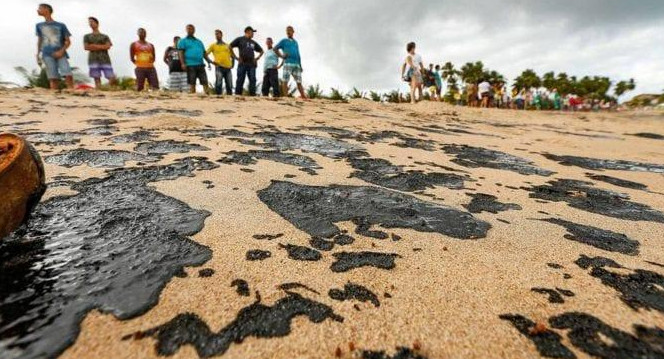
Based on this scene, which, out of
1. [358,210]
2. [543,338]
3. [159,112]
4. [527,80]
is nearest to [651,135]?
[358,210]

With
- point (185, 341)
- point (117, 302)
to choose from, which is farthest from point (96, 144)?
point (185, 341)

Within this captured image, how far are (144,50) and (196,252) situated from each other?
6808mm

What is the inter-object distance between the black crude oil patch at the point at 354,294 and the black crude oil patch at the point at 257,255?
31 centimetres

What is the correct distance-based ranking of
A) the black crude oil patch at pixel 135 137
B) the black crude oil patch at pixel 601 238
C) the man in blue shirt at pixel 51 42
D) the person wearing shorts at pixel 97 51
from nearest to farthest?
1. the black crude oil patch at pixel 601 238
2. the black crude oil patch at pixel 135 137
3. the man in blue shirt at pixel 51 42
4. the person wearing shorts at pixel 97 51

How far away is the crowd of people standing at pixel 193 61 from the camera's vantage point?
6574mm

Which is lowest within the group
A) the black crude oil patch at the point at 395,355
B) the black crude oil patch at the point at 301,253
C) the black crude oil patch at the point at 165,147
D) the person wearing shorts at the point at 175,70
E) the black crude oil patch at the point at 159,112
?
the black crude oil patch at the point at 395,355

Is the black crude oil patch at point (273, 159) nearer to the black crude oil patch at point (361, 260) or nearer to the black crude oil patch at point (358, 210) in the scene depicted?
the black crude oil patch at point (358, 210)

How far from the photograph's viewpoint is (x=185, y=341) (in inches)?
38.5

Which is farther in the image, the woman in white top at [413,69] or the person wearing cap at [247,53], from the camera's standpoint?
the woman in white top at [413,69]

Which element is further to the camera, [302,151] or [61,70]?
[61,70]

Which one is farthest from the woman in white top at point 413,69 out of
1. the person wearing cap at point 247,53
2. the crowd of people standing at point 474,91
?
the person wearing cap at point 247,53

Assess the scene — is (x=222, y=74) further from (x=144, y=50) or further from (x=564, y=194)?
(x=564, y=194)

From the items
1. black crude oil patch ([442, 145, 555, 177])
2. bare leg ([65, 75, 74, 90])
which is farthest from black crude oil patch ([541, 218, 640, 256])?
bare leg ([65, 75, 74, 90])

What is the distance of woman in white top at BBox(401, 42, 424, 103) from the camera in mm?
8345
